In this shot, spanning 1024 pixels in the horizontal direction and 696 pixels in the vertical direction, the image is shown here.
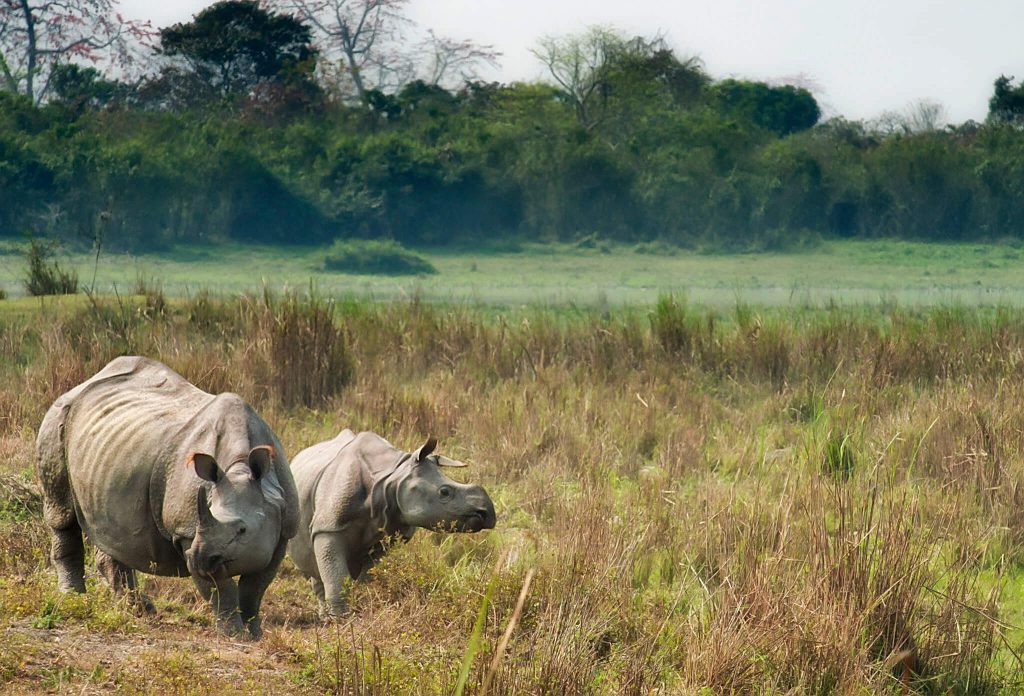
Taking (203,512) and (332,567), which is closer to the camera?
(203,512)

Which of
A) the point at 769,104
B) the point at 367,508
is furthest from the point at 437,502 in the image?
the point at 769,104

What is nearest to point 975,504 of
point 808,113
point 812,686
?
point 812,686

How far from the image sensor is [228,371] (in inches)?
406

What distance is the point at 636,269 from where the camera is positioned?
3478 cm

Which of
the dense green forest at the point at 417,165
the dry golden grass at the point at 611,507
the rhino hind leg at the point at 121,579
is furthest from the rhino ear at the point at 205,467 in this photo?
the dense green forest at the point at 417,165

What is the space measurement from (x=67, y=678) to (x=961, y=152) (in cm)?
3409

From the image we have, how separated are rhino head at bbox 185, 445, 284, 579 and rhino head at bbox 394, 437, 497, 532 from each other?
1015mm

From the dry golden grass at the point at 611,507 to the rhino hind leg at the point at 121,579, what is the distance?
0.35 ft

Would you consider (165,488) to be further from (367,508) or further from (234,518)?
(367,508)

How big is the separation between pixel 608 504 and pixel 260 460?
2354 millimetres

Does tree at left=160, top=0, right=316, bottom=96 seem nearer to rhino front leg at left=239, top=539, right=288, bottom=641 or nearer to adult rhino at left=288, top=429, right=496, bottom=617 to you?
adult rhino at left=288, top=429, right=496, bottom=617

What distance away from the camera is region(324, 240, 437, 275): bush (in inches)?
1300

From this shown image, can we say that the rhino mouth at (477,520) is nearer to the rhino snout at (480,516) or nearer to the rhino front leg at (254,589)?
the rhino snout at (480,516)

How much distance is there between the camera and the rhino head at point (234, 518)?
496cm
